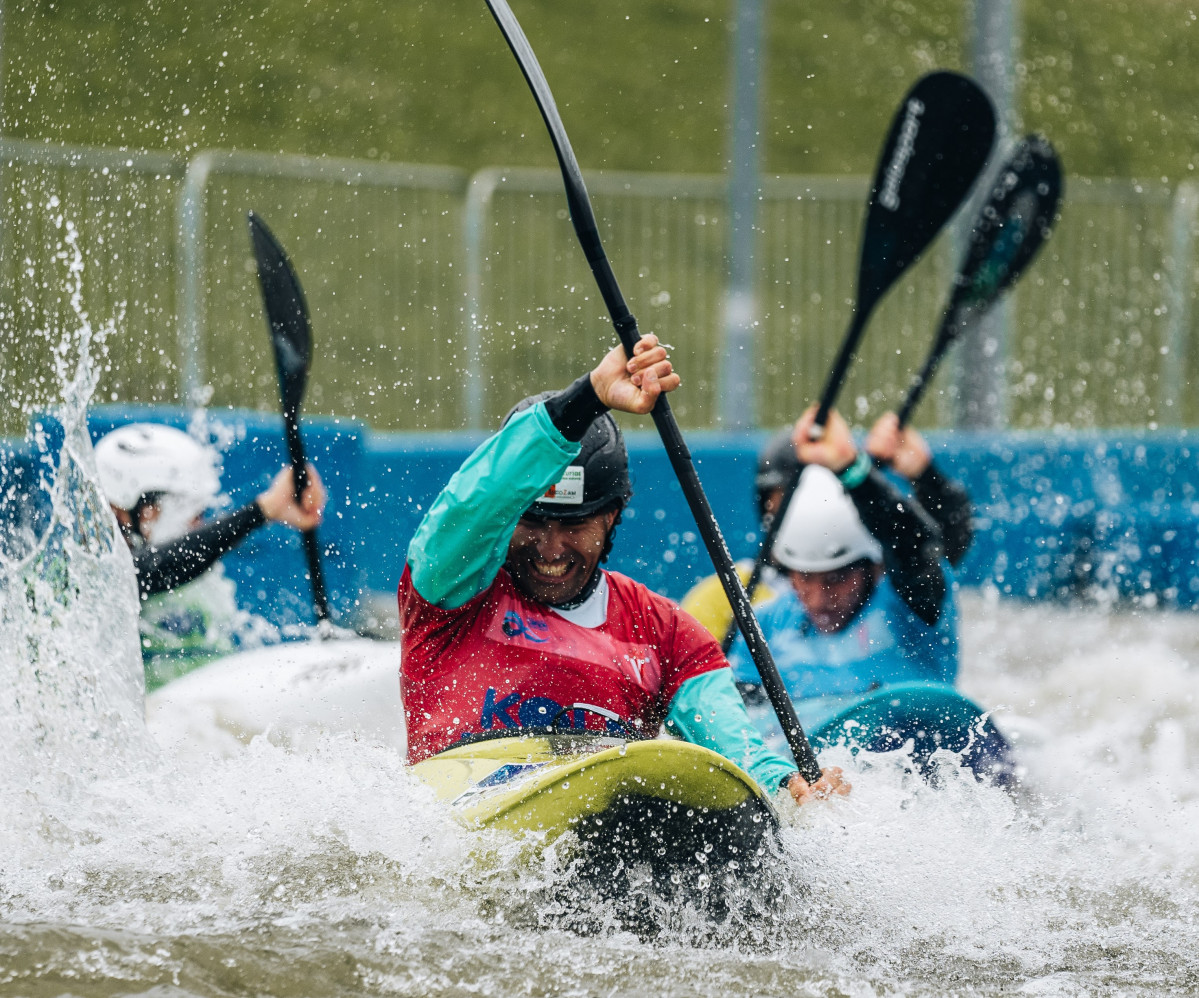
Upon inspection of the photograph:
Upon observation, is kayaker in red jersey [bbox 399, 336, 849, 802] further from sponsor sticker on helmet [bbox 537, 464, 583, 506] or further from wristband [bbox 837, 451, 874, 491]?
wristband [bbox 837, 451, 874, 491]

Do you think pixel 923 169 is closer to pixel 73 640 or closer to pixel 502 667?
pixel 502 667

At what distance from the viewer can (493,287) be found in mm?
9781

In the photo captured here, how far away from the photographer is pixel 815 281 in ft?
34.9

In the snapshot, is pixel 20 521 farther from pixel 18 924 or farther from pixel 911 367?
pixel 911 367

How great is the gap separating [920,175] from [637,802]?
2.97 m

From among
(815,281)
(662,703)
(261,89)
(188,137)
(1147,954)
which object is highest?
(261,89)

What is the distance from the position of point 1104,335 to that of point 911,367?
4.04 feet

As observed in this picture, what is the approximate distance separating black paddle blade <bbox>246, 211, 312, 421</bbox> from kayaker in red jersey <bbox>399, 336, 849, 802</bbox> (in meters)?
2.12

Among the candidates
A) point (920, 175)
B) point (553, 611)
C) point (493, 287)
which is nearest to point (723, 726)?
point (553, 611)

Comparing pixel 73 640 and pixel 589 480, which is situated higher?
pixel 589 480

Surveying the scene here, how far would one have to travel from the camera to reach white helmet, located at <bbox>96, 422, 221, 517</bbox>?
5.63 meters

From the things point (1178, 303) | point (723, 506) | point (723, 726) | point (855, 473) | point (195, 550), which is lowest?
point (723, 506)

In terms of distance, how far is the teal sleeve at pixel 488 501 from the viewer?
3.25 metres

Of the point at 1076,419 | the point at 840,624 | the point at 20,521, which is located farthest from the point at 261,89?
the point at 840,624
